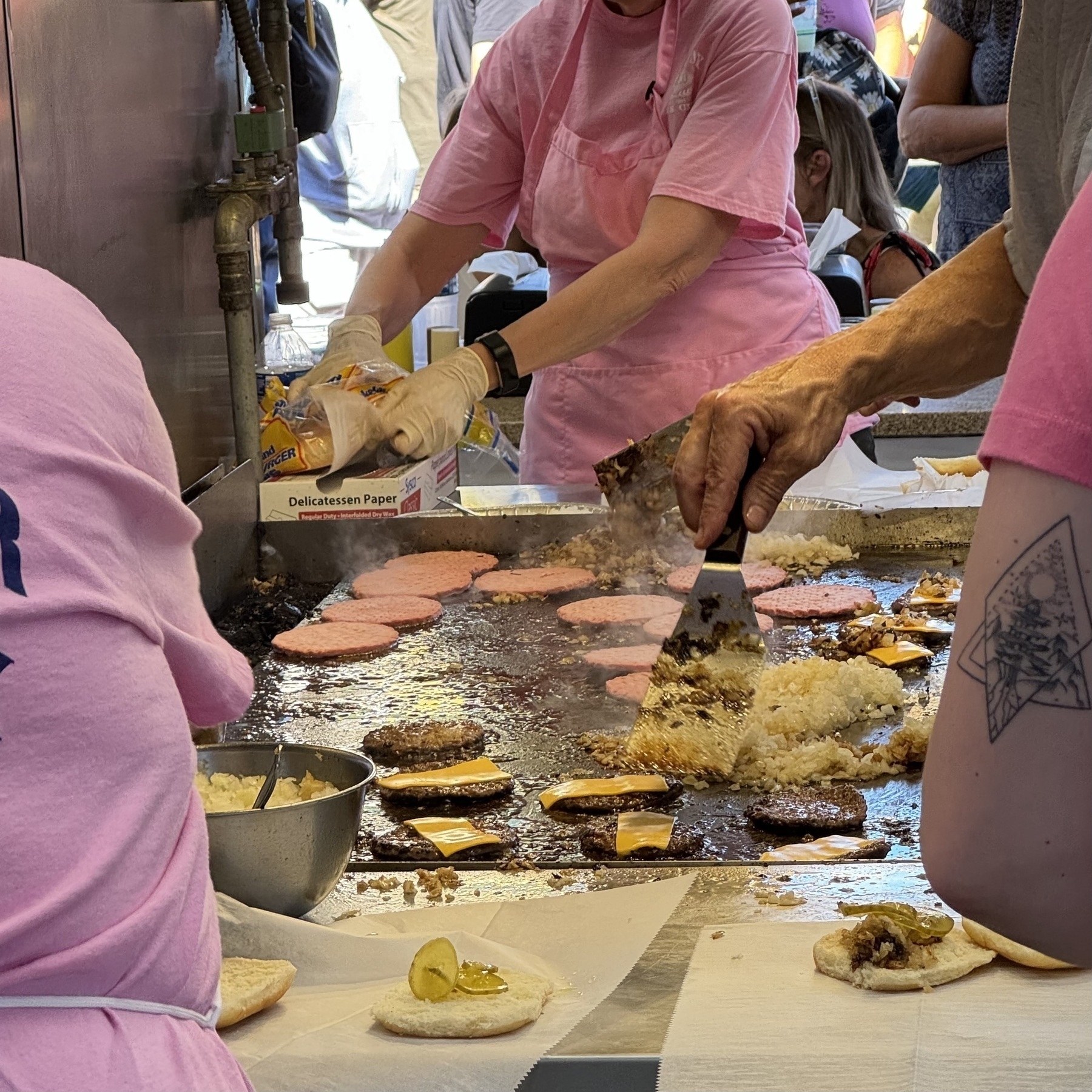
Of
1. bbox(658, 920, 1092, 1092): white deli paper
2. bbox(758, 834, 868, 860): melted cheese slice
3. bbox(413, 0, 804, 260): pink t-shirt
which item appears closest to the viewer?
bbox(658, 920, 1092, 1092): white deli paper

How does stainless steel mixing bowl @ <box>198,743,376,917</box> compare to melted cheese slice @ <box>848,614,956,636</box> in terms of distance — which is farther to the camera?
melted cheese slice @ <box>848,614,956,636</box>

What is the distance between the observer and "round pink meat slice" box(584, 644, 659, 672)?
2635 mm

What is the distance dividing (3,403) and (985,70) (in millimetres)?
4213

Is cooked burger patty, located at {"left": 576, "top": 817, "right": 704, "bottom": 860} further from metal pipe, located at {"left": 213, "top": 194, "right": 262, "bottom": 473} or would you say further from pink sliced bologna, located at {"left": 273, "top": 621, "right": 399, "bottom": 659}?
metal pipe, located at {"left": 213, "top": 194, "right": 262, "bottom": 473}

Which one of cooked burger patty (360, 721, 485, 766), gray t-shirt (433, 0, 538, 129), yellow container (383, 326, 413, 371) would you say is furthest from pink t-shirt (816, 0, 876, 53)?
cooked burger patty (360, 721, 485, 766)

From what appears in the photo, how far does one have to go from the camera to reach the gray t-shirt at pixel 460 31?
24.5 ft

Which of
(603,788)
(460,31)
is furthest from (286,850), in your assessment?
(460,31)

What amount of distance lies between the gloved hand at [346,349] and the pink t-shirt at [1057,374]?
2753mm

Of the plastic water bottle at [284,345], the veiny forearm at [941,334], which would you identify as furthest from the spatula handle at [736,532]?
the plastic water bottle at [284,345]

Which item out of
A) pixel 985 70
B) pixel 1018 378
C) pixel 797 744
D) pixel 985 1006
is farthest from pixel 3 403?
pixel 985 70

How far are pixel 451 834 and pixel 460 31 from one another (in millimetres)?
7080

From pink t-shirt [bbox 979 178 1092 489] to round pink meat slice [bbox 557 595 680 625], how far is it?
2.06 metres

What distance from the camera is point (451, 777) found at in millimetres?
2109

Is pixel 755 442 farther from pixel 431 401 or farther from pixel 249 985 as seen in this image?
pixel 431 401
